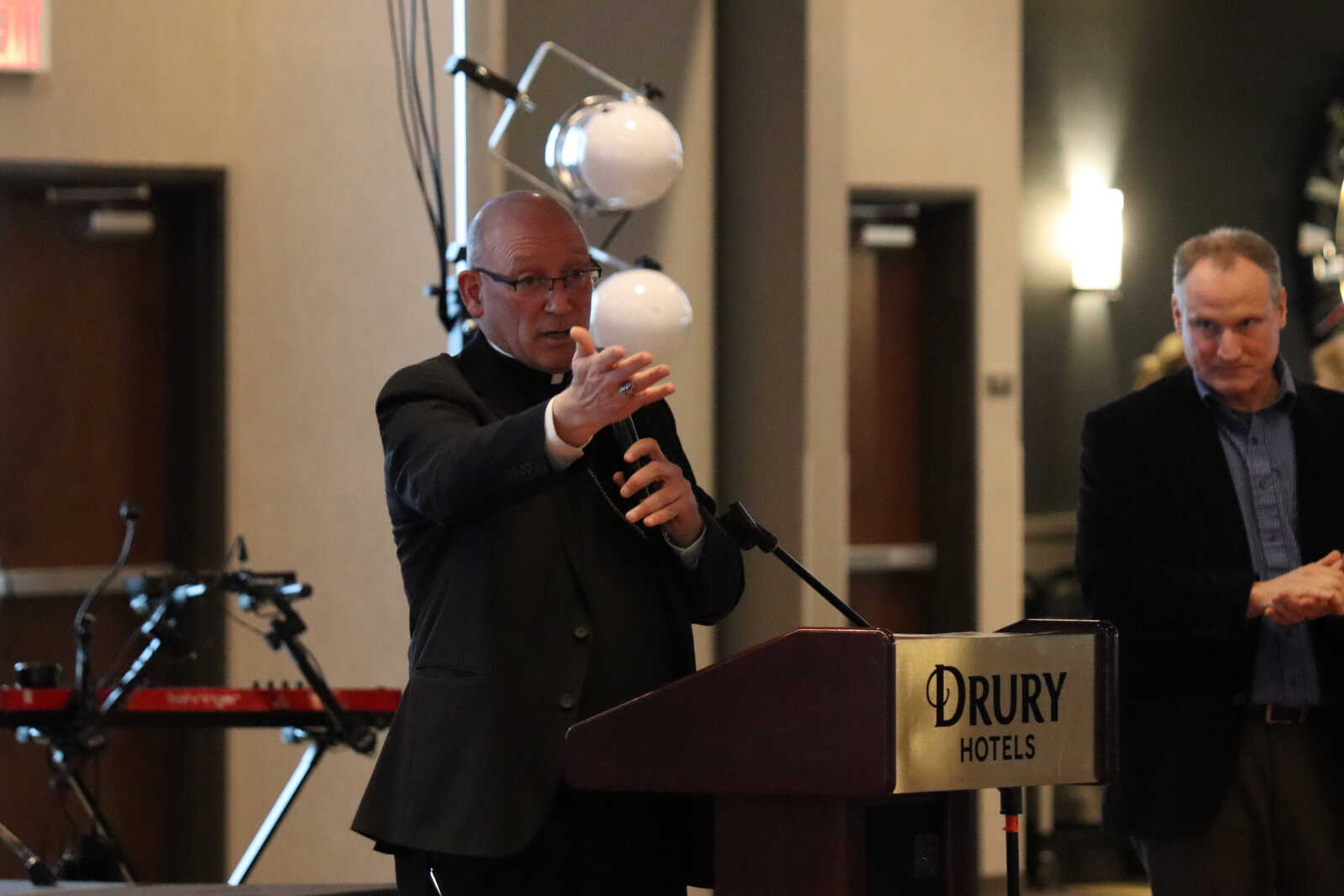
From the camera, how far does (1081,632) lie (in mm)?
1812

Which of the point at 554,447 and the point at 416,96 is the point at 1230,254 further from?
the point at 416,96

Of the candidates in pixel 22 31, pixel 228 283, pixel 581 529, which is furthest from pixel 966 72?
pixel 581 529

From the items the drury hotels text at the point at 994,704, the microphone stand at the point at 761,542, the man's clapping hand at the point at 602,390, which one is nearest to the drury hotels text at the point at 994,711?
the drury hotels text at the point at 994,704

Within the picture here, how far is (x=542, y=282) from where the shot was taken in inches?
80.7

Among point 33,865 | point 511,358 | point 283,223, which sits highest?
point 283,223

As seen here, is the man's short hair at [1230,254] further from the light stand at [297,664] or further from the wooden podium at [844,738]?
the light stand at [297,664]

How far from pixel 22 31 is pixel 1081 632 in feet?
14.1

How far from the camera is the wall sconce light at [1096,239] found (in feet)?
20.6

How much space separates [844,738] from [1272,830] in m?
1.22

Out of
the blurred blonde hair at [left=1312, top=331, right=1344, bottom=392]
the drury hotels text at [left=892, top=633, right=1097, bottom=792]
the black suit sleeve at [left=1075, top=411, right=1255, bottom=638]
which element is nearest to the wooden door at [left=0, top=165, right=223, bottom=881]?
the blurred blonde hair at [left=1312, top=331, right=1344, bottom=392]

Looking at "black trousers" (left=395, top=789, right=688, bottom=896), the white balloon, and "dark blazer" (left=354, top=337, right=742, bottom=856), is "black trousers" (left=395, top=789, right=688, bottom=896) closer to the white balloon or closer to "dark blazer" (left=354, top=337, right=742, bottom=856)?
"dark blazer" (left=354, top=337, right=742, bottom=856)

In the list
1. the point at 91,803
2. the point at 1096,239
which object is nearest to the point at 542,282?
the point at 91,803

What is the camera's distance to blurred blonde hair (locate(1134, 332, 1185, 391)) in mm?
5816

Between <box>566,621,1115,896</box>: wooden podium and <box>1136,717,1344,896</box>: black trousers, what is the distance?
2.93 ft
